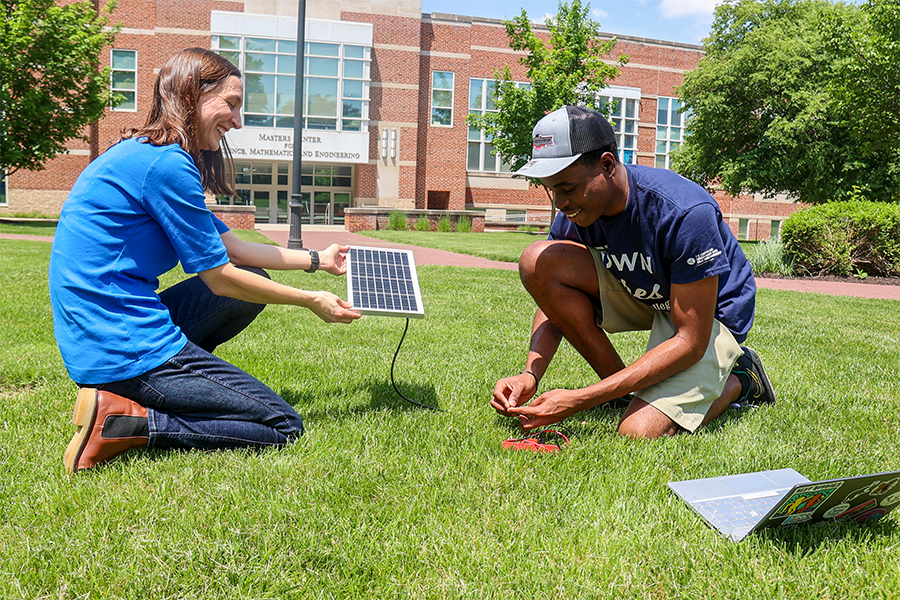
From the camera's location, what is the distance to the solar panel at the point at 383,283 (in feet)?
10.3

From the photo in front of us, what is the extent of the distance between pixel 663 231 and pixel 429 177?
36179mm

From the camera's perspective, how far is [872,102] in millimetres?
15828

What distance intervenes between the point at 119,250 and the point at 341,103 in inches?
1355

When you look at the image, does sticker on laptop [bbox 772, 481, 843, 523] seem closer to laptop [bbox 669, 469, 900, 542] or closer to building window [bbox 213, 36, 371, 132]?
laptop [bbox 669, 469, 900, 542]

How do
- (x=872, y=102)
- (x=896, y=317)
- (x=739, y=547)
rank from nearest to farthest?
(x=739, y=547) < (x=896, y=317) < (x=872, y=102)

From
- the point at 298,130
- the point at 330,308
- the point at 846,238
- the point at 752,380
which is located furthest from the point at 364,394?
the point at 846,238

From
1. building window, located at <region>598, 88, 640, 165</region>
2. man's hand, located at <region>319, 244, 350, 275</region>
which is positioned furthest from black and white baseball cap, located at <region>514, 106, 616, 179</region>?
building window, located at <region>598, 88, 640, 165</region>

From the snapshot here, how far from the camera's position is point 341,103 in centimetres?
3525

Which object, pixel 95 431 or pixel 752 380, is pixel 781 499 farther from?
pixel 95 431

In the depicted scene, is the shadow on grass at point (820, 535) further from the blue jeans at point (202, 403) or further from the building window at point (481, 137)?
the building window at point (481, 137)

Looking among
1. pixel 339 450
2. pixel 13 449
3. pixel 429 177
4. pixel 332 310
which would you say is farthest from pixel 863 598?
pixel 429 177

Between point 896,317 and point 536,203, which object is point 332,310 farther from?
point 536,203

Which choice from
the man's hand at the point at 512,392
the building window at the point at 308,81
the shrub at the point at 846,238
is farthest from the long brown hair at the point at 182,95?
the building window at the point at 308,81

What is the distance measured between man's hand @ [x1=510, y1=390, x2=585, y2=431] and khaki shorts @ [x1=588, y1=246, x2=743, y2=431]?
52 centimetres
